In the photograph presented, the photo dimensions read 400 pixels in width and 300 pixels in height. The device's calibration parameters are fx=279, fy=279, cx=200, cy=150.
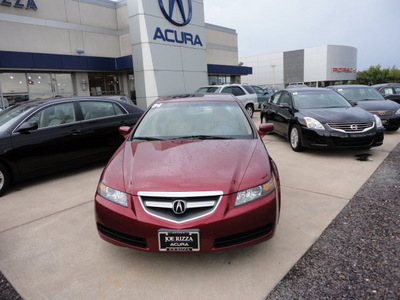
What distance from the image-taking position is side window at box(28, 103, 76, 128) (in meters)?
4.80

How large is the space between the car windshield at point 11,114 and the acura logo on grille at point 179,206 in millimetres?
3788

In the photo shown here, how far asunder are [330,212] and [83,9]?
15817 mm

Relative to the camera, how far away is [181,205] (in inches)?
Result: 83.0

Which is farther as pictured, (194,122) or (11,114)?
(11,114)

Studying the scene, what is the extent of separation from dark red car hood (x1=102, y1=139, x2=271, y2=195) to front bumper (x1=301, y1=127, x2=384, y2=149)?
3.23m

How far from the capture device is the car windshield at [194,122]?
3229 millimetres

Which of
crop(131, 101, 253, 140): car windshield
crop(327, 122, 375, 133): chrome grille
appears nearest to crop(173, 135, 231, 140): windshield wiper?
crop(131, 101, 253, 140): car windshield

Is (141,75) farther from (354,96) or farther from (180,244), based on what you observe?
(180,244)

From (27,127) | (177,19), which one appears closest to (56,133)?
(27,127)

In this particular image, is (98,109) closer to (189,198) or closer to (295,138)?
(189,198)

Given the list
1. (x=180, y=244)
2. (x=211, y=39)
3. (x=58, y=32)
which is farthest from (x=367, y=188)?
(x=211, y=39)

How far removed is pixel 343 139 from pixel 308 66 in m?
65.0

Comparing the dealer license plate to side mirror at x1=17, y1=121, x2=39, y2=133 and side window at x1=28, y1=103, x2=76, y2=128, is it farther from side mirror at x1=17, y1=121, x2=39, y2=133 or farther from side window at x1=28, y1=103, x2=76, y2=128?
side window at x1=28, y1=103, x2=76, y2=128

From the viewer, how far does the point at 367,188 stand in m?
4.10
